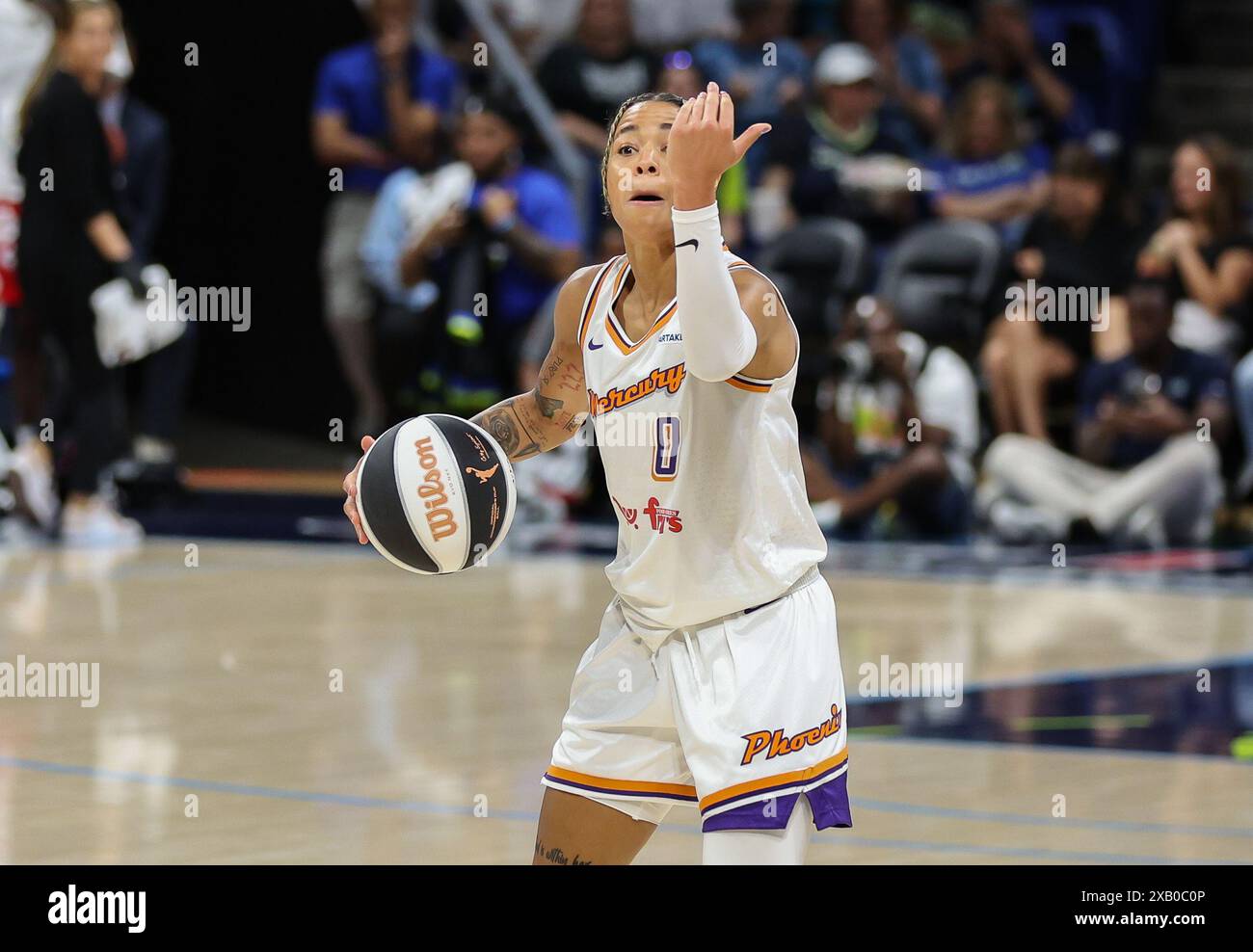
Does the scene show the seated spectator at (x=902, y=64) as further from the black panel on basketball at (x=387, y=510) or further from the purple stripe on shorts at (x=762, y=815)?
the purple stripe on shorts at (x=762, y=815)

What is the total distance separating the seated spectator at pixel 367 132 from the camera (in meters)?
14.6

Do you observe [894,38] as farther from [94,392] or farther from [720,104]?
[720,104]

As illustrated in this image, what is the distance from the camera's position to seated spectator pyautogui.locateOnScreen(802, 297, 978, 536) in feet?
39.9

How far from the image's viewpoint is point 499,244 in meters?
13.3

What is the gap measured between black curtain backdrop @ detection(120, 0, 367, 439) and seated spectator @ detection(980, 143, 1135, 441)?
6080 mm

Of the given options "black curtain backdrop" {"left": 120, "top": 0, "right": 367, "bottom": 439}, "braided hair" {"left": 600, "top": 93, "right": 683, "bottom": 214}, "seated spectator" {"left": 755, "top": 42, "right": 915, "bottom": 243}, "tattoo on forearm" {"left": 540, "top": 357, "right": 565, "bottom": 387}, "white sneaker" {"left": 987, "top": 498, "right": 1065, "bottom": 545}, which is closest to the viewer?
"braided hair" {"left": 600, "top": 93, "right": 683, "bottom": 214}

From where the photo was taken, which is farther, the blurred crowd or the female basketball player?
the blurred crowd

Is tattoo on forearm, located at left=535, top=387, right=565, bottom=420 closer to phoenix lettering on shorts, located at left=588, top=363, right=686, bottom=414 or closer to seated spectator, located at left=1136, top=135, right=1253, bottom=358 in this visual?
phoenix lettering on shorts, located at left=588, top=363, right=686, bottom=414

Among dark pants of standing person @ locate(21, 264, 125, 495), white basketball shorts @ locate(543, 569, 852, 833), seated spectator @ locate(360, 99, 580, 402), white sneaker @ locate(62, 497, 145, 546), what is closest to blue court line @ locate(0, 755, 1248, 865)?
white basketball shorts @ locate(543, 569, 852, 833)

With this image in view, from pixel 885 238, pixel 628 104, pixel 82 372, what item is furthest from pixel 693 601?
pixel 885 238

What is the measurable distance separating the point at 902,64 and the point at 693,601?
1088 centimetres

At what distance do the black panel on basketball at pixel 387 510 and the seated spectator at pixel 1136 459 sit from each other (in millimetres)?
7890

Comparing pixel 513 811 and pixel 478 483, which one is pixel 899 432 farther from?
pixel 478 483

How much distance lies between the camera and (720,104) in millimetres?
3762
